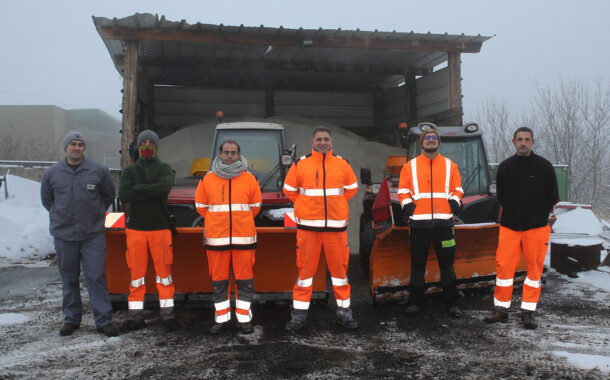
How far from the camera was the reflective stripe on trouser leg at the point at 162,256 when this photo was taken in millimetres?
4410

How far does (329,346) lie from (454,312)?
1520mm

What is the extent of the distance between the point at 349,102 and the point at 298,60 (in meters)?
3.29

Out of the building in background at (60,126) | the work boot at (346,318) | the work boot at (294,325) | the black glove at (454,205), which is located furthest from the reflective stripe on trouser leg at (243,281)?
the building in background at (60,126)

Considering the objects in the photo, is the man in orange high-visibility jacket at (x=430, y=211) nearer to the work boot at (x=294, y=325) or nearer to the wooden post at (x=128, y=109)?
the work boot at (x=294, y=325)

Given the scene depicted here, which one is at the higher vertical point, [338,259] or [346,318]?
[338,259]

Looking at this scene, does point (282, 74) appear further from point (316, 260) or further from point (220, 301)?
point (220, 301)

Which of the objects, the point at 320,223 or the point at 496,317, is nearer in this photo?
the point at 320,223

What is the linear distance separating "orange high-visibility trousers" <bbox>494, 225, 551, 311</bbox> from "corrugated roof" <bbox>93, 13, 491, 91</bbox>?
6.70m

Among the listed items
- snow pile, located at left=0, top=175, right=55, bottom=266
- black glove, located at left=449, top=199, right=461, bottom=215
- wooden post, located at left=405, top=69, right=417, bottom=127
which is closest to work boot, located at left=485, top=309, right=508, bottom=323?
black glove, located at left=449, top=199, right=461, bottom=215

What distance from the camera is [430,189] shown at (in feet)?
15.5

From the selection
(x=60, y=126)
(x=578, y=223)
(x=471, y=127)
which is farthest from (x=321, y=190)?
(x=60, y=126)

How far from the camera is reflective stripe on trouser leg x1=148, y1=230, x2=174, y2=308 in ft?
14.5

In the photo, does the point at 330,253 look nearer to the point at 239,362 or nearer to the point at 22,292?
the point at 239,362

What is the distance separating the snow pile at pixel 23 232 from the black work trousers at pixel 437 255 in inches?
263
